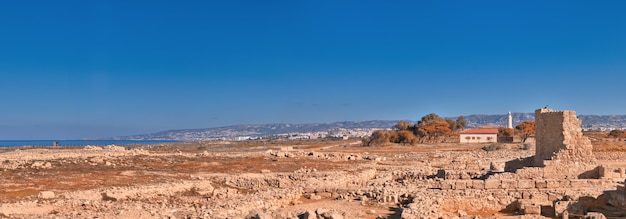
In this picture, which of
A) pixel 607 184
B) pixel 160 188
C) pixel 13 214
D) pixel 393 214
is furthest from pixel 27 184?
pixel 607 184

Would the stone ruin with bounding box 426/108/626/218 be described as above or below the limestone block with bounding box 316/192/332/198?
above

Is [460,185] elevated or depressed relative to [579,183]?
→ depressed

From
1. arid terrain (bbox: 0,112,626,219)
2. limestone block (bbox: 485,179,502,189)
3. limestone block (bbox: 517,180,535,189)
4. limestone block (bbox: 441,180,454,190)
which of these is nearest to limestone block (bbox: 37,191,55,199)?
arid terrain (bbox: 0,112,626,219)

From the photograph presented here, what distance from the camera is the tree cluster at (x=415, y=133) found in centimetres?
5912

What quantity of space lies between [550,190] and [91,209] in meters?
11.0

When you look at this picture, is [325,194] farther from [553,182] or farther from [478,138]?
[478,138]

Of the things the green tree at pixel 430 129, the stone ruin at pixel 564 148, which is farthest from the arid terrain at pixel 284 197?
the green tree at pixel 430 129

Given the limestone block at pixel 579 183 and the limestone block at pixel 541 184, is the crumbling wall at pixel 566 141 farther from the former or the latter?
the limestone block at pixel 541 184

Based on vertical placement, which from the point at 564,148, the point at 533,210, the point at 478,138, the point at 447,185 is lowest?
the point at 533,210

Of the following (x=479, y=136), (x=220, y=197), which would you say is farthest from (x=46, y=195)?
(x=479, y=136)

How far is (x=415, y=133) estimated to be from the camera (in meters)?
67.9

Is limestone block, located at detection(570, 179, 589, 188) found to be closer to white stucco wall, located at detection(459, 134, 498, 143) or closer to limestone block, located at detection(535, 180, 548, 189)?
limestone block, located at detection(535, 180, 548, 189)

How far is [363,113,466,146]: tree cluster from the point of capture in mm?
59125

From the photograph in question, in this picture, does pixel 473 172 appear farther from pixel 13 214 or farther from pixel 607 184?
pixel 13 214
